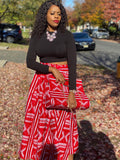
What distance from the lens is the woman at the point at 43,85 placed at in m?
2.32

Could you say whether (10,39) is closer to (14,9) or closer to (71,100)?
(14,9)

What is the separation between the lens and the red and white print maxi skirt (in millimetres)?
2501

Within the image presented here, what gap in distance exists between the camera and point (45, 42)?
2330 mm

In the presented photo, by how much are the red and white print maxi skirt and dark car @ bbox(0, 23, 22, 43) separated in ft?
68.1

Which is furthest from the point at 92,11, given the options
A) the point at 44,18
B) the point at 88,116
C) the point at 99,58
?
the point at 44,18

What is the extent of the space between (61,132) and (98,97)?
4.44 metres

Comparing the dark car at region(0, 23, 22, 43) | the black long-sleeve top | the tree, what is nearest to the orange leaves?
the tree

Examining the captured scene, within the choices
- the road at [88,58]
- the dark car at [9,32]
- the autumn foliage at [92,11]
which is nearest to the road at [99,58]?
the road at [88,58]

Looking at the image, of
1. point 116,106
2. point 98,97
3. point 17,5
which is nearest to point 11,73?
point 98,97

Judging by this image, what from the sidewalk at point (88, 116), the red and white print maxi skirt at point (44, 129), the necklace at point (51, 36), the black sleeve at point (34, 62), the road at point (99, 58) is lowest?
the road at point (99, 58)

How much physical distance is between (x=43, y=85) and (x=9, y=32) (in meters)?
20.9

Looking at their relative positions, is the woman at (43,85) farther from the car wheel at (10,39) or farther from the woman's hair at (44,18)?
the car wheel at (10,39)

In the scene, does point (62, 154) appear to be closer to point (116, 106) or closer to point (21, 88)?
point (116, 106)

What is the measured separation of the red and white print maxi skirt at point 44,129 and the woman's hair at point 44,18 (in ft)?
1.31
